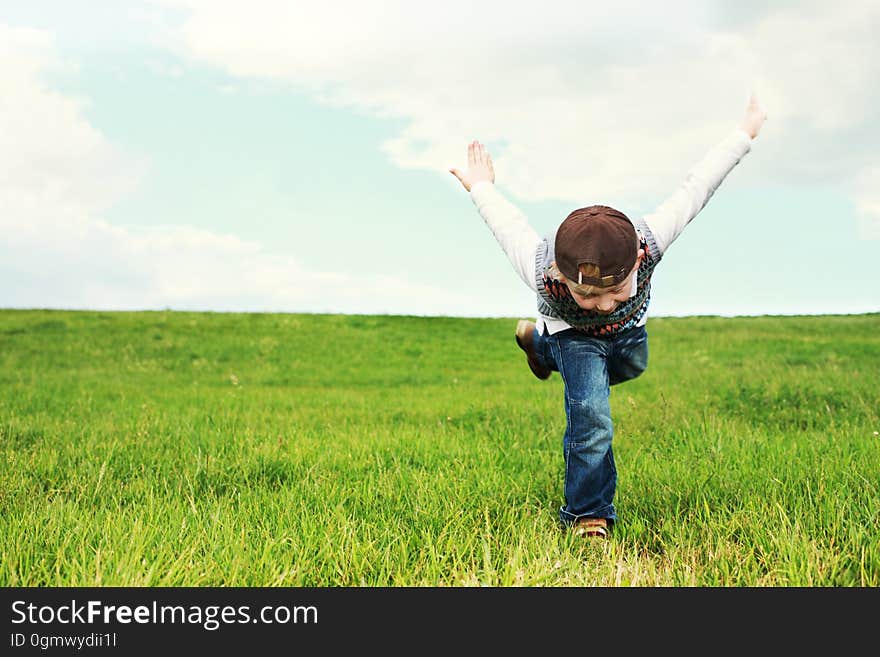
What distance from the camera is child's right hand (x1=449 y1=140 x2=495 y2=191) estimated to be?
13.7ft

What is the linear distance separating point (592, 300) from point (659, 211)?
71 centimetres

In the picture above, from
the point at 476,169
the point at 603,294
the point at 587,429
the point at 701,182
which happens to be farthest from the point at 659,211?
the point at 587,429

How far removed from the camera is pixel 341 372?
13.8 metres

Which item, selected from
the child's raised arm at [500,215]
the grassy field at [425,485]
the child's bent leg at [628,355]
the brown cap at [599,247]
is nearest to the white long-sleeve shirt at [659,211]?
the child's raised arm at [500,215]

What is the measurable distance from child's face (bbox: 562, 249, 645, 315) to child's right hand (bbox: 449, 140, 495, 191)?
0.98 metres

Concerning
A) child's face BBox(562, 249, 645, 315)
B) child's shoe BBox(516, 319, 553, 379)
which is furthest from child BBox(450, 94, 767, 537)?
child's shoe BBox(516, 319, 553, 379)

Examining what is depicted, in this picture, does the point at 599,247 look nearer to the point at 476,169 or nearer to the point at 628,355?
the point at 628,355

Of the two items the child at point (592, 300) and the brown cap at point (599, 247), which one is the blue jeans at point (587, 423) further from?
the brown cap at point (599, 247)

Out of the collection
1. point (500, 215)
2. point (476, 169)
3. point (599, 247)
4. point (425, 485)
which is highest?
point (476, 169)

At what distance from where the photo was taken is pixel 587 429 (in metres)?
3.81

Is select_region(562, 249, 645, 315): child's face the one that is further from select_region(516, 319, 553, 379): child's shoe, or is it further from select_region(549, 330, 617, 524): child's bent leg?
select_region(516, 319, 553, 379): child's shoe
